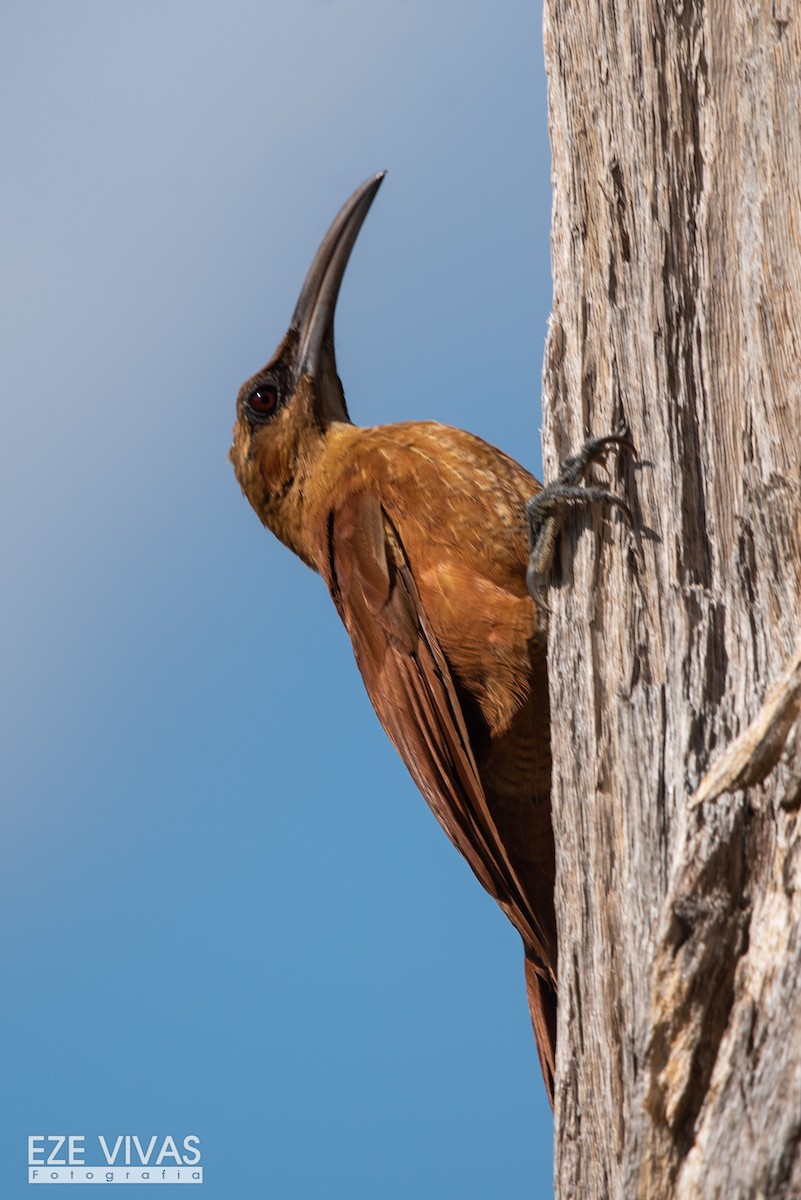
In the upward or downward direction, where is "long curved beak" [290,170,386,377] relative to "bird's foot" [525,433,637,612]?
upward

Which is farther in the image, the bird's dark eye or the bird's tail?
the bird's dark eye

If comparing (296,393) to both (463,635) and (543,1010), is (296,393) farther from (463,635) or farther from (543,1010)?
(543,1010)

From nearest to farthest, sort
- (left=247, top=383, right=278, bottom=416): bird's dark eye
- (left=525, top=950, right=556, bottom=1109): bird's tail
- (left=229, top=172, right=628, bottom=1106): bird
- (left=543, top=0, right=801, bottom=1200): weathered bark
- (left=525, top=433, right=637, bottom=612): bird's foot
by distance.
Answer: (left=543, top=0, right=801, bottom=1200): weathered bark → (left=525, top=433, right=637, bottom=612): bird's foot → (left=525, top=950, right=556, bottom=1109): bird's tail → (left=229, top=172, right=628, bottom=1106): bird → (left=247, top=383, right=278, bottom=416): bird's dark eye

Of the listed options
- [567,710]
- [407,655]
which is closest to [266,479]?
[407,655]

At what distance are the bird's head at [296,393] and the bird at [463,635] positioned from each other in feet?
1.37

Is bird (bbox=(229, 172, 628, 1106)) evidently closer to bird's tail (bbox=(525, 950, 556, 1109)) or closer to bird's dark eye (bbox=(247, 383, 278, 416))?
bird's tail (bbox=(525, 950, 556, 1109))

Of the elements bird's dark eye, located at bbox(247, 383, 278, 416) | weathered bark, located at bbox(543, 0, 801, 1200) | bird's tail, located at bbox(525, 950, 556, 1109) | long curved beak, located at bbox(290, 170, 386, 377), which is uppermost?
long curved beak, located at bbox(290, 170, 386, 377)

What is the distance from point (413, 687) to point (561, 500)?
1226 millimetres

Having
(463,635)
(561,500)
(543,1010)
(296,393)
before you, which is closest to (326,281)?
(296,393)

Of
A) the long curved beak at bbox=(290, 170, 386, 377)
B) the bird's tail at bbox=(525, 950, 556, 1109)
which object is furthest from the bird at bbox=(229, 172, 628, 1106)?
the long curved beak at bbox=(290, 170, 386, 377)

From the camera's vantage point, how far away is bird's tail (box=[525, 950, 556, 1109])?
3430mm

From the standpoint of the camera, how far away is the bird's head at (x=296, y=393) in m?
4.77

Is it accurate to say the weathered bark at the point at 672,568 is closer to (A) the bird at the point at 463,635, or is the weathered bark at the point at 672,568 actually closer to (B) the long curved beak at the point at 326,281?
(A) the bird at the point at 463,635

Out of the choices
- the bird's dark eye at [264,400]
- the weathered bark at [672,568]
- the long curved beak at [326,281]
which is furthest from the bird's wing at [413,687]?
the weathered bark at [672,568]
